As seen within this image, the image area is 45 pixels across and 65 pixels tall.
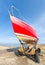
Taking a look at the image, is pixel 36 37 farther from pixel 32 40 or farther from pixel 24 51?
pixel 24 51

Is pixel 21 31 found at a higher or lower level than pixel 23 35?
higher

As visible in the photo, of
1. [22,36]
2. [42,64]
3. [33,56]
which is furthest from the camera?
[22,36]

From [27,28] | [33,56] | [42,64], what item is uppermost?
[27,28]

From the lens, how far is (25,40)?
24281 mm

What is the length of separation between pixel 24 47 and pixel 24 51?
147 cm

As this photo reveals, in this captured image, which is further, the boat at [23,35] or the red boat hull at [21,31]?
the red boat hull at [21,31]

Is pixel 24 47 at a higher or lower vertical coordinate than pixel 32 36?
lower

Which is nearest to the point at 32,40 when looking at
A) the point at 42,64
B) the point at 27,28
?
the point at 27,28

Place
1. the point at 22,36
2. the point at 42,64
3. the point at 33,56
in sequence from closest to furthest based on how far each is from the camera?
the point at 42,64 < the point at 33,56 < the point at 22,36

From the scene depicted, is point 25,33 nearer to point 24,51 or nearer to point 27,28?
point 27,28

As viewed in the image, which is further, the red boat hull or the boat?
the red boat hull

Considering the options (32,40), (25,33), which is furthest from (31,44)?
(25,33)

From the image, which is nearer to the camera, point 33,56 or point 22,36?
point 33,56

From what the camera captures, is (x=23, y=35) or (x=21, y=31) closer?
(x=23, y=35)
